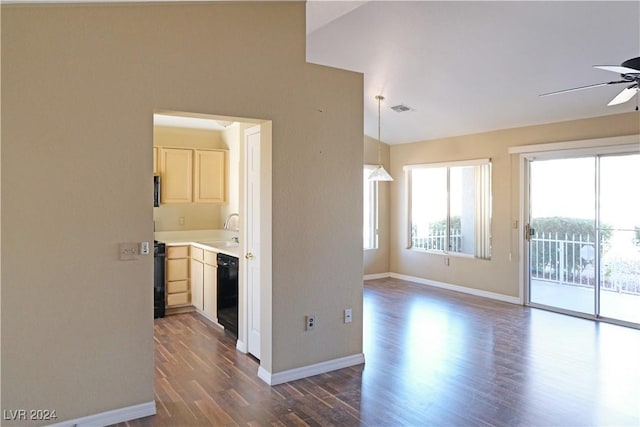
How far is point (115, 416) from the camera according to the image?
2840 mm

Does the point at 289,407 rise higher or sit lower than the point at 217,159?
lower

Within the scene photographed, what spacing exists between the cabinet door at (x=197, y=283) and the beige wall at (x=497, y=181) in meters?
4.05

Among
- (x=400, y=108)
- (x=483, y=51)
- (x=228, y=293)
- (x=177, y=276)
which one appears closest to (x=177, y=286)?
(x=177, y=276)

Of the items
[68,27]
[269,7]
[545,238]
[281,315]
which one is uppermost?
[269,7]

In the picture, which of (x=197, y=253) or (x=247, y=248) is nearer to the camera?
(x=247, y=248)

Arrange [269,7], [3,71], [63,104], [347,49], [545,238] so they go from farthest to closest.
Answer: [545,238] < [347,49] < [269,7] < [63,104] < [3,71]

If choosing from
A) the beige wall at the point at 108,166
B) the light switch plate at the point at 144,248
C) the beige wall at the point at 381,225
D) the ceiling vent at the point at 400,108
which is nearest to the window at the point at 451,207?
the beige wall at the point at 381,225

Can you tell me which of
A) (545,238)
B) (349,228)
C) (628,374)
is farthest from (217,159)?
(628,374)

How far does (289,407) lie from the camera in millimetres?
3064

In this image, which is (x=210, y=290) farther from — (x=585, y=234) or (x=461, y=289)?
(x=585, y=234)

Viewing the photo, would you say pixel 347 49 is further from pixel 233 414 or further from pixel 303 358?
pixel 233 414

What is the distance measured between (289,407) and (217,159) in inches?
165

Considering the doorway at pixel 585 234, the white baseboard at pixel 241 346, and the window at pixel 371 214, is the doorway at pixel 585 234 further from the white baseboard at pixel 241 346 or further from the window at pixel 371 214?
the white baseboard at pixel 241 346

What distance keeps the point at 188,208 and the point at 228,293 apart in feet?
7.54
